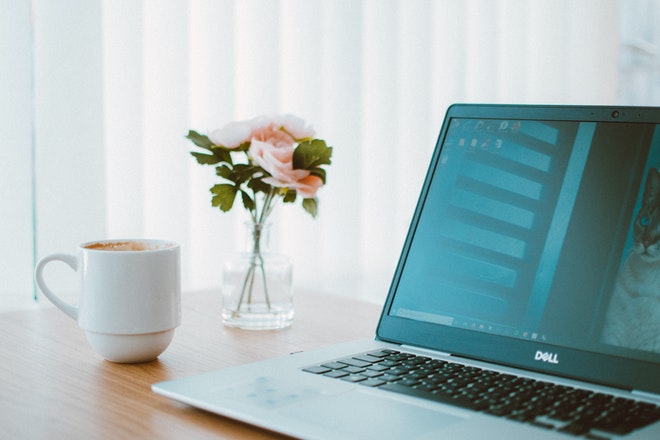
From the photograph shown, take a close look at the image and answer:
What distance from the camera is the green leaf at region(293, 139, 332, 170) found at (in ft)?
3.21

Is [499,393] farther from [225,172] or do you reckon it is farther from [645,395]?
[225,172]

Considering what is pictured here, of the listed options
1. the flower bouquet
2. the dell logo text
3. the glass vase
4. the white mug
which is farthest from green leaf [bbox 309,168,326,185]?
the dell logo text

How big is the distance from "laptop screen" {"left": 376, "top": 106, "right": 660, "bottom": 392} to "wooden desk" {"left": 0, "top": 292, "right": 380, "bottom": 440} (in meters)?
0.20

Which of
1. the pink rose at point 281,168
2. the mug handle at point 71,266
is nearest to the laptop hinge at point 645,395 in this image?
the pink rose at point 281,168

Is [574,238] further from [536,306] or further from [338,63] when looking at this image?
[338,63]

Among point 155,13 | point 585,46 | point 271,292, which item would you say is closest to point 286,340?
point 271,292

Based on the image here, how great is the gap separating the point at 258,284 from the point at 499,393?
457 mm

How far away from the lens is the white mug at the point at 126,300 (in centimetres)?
81

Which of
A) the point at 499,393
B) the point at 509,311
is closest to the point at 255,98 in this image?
the point at 509,311

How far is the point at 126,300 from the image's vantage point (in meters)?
0.81

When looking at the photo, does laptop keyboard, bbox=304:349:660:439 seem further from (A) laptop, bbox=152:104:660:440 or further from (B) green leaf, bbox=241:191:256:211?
(B) green leaf, bbox=241:191:256:211

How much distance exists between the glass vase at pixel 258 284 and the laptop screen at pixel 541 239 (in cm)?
22

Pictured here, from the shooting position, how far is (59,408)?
685mm

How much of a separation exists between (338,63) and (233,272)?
39.3 inches
